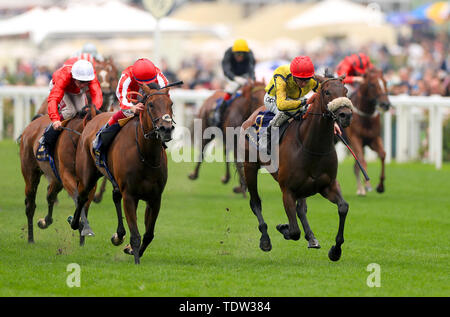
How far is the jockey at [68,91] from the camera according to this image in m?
8.95

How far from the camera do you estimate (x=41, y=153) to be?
9.07 m

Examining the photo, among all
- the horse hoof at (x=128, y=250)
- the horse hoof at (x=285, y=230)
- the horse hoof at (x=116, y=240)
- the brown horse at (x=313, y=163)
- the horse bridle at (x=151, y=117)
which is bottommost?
the horse hoof at (x=128, y=250)

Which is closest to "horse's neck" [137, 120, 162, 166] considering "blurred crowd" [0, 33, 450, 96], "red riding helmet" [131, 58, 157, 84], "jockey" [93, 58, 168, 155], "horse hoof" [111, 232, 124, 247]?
"jockey" [93, 58, 168, 155]

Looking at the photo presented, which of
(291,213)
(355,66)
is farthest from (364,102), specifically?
(291,213)

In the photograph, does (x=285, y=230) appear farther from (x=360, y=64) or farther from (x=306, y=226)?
(x=360, y=64)

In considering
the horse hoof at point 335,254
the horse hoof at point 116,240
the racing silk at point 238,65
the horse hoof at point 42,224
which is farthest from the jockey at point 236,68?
the horse hoof at point 335,254

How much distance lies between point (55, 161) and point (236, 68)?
15.1 feet

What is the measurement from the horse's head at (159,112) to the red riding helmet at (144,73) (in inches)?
13.0

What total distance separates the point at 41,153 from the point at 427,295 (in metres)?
4.05

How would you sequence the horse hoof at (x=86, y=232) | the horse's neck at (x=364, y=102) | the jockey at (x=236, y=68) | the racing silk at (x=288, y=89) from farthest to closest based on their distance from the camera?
the horse's neck at (x=364, y=102), the jockey at (x=236, y=68), the horse hoof at (x=86, y=232), the racing silk at (x=288, y=89)

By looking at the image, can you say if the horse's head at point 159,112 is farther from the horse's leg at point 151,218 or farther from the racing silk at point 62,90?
the racing silk at point 62,90

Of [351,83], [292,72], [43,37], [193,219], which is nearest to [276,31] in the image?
[43,37]

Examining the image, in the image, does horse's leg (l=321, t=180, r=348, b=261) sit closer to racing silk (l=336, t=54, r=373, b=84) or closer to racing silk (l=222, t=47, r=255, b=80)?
racing silk (l=222, t=47, r=255, b=80)
